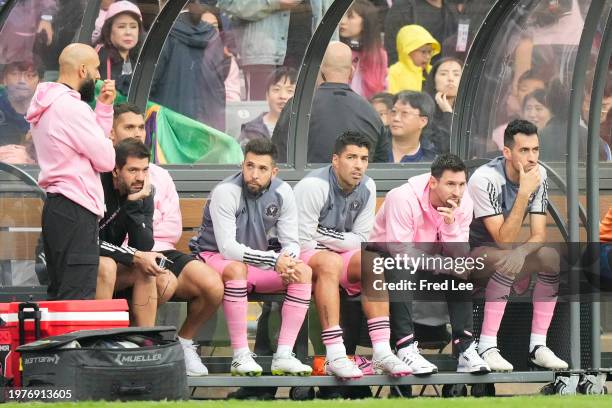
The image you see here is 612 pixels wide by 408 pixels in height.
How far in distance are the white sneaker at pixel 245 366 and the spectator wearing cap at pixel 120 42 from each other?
7.42ft

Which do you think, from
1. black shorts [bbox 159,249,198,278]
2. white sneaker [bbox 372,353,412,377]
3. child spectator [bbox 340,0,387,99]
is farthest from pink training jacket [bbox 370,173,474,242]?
child spectator [bbox 340,0,387,99]

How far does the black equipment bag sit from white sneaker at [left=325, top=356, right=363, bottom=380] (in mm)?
1551

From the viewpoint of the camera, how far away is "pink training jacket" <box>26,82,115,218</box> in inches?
371

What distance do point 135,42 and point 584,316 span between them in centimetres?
368

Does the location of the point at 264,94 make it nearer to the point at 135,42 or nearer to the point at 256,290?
the point at 135,42

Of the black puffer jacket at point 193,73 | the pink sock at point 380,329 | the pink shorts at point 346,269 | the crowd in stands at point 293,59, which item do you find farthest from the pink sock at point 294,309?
the black puffer jacket at point 193,73

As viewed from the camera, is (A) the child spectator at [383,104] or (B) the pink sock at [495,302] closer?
(B) the pink sock at [495,302]

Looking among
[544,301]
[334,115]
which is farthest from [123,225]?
[544,301]

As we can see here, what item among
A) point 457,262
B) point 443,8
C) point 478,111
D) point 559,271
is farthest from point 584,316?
point 443,8

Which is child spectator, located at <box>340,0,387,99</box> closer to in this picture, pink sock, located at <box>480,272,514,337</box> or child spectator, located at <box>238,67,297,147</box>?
child spectator, located at <box>238,67,297,147</box>

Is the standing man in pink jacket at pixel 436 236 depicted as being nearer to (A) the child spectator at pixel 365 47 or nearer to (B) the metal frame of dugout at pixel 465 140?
(B) the metal frame of dugout at pixel 465 140

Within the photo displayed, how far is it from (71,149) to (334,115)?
2.65 metres

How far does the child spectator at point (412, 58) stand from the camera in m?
12.2

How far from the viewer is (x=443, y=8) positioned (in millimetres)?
12188
